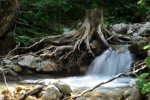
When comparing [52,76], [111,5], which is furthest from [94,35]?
[111,5]

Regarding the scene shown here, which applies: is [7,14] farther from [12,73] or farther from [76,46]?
[76,46]

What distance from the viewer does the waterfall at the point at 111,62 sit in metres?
13.2

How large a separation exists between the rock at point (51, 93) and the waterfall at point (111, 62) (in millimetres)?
4895

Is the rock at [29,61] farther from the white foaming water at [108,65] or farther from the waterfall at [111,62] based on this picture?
the waterfall at [111,62]

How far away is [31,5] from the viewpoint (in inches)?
696

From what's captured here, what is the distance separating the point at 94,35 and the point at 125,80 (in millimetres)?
3093

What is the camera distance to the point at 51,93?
825 centimetres

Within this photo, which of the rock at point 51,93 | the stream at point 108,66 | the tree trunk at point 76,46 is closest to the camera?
the rock at point 51,93

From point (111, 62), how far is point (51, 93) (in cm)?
571

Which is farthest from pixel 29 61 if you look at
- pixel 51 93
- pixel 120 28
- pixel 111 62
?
pixel 120 28

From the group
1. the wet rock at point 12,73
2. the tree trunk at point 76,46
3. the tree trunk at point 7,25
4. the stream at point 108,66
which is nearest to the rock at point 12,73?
the wet rock at point 12,73

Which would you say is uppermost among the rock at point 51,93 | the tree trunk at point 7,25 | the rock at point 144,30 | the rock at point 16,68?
the tree trunk at point 7,25

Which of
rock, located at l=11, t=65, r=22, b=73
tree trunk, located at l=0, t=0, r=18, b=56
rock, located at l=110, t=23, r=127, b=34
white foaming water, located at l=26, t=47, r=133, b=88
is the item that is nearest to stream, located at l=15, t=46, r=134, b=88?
white foaming water, located at l=26, t=47, r=133, b=88

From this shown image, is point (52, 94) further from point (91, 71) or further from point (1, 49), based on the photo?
point (1, 49)
